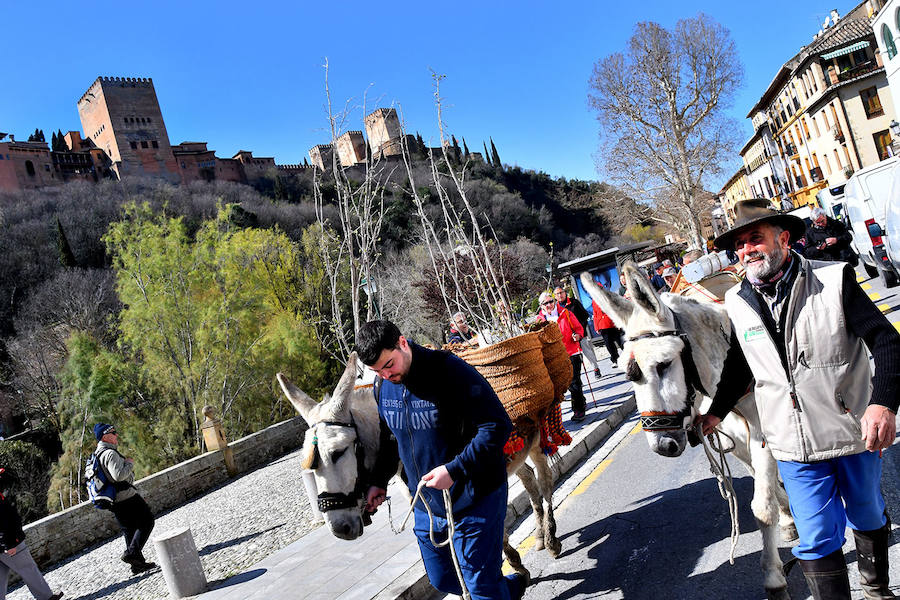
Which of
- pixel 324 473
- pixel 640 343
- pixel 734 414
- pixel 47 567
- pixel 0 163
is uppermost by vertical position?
pixel 0 163

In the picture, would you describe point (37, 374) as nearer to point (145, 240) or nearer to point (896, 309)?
point (145, 240)

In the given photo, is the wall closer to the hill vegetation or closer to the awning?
the hill vegetation

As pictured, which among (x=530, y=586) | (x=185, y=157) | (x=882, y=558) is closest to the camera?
(x=882, y=558)

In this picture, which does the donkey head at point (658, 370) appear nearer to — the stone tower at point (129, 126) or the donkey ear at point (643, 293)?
the donkey ear at point (643, 293)

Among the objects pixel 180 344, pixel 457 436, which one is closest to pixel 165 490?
pixel 180 344

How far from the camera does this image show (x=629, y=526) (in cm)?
522

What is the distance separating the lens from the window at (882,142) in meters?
42.1

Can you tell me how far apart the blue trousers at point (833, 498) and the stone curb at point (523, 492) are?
114 inches

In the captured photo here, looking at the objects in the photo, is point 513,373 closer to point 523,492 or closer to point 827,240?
point 523,492

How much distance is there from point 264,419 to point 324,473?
1844 centimetres

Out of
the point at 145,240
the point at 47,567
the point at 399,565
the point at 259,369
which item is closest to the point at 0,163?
the point at 145,240

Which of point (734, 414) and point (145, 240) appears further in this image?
point (145, 240)

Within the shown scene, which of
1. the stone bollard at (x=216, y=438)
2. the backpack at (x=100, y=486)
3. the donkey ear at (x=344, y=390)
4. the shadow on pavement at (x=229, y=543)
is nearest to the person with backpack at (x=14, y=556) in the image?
the backpack at (x=100, y=486)

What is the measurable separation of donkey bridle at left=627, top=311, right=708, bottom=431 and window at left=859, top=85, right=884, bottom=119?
4898 centimetres
